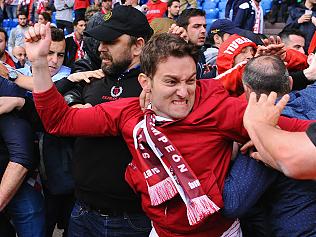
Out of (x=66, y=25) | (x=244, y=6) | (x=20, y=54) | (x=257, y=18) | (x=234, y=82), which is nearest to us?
(x=234, y=82)

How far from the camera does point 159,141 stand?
1.97m

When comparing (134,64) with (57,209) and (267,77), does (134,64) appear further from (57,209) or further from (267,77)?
(57,209)

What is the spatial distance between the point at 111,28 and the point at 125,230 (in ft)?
3.47

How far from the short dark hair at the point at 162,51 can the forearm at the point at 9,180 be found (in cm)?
107

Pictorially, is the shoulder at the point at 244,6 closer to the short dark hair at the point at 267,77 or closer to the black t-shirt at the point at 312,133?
the short dark hair at the point at 267,77

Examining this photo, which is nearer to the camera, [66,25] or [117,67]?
[117,67]

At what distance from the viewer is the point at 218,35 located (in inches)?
214

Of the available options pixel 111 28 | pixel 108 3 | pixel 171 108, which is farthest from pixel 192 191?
pixel 108 3

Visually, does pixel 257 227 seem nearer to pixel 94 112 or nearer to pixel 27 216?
pixel 94 112

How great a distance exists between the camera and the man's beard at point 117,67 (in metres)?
2.54

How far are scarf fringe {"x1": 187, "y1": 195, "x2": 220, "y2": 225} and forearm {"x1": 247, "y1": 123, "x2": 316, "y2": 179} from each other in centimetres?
35

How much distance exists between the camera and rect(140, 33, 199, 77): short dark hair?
6.68ft

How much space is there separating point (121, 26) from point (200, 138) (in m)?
0.87

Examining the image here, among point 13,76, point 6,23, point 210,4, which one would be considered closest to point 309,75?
point 13,76
